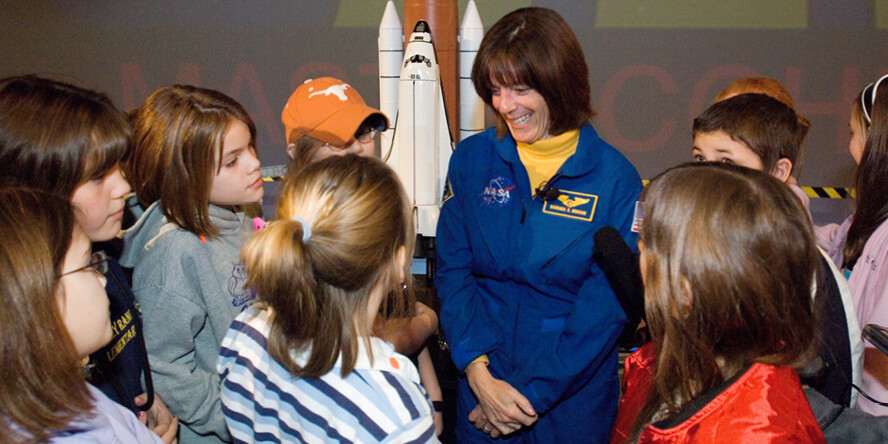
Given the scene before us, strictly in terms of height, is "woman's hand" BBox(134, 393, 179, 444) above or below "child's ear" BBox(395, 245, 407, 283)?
below

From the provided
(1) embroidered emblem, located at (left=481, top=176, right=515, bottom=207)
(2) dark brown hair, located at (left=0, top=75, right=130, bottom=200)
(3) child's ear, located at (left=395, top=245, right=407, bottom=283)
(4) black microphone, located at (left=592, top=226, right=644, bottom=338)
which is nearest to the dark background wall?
(1) embroidered emblem, located at (left=481, top=176, right=515, bottom=207)

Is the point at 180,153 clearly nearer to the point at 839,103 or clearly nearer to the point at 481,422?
the point at 481,422

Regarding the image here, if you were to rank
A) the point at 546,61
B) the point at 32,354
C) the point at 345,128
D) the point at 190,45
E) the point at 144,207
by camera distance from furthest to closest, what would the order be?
the point at 190,45 → the point at 345,128 → the point at 144,207 → the point at 546,61 → the point at 32,354

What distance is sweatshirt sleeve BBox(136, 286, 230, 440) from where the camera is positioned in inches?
64.2

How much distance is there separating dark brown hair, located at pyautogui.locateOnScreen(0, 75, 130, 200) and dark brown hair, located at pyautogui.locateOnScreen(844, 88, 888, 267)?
2089 millimetres

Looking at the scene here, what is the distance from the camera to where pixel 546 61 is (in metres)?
1.80

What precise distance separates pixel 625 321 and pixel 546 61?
0.81m

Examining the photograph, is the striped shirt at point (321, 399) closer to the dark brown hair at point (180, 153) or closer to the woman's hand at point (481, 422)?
the dark brown hair at point (180, 153)

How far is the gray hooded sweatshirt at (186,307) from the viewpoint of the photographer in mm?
1638

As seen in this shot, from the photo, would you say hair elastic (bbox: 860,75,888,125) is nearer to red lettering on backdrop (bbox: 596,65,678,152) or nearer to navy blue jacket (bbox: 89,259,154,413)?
navy blue jacket (bbox: 89,259,154,413)

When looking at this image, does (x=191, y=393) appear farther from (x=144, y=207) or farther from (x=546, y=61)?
(x=546, y=61)

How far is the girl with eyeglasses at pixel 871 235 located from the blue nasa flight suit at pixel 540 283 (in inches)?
25.3

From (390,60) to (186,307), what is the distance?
2593mm

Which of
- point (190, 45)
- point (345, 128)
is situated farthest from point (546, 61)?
point (190, 45)
